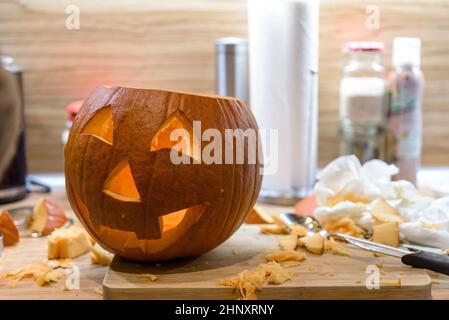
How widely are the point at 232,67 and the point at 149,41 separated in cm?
22

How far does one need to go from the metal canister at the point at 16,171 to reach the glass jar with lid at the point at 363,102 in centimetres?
65

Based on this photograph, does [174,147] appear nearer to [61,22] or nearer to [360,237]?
[360,237]

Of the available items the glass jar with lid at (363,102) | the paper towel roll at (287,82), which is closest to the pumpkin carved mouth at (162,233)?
the paper towel roll at (287,82)

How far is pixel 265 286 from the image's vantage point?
0.70 m

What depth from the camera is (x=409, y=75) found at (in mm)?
1218

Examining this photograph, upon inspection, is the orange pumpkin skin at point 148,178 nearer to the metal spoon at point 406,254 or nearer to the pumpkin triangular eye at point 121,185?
the pumpkin triangular eye at point 121,185

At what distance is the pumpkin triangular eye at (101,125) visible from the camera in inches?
29.5

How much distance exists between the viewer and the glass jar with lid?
1217mm

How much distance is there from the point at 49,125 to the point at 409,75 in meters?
0.77

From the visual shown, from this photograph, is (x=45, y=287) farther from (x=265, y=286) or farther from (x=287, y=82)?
(x=287, y=82)

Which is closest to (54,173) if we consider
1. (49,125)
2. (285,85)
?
(49,125)

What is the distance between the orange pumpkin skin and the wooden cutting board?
0.02 m

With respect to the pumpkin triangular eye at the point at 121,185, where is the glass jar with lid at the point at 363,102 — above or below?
above
